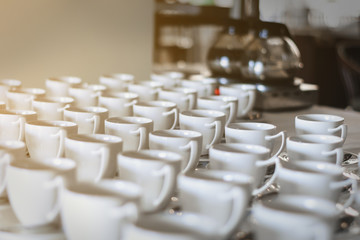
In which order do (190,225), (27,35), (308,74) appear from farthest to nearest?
(308,74), (27,35), (190,225)

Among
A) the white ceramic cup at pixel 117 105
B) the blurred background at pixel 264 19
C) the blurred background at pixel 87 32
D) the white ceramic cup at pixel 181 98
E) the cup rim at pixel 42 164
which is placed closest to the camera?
the cup rim at pixel 42 164

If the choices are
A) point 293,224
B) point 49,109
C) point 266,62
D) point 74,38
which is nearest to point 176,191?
point 293,224

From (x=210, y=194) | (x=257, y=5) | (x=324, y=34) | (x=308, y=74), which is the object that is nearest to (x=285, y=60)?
(x=257, y=5)

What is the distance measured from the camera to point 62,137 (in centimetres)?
92

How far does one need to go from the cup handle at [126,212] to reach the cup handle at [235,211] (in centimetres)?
12

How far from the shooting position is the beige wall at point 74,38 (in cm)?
188

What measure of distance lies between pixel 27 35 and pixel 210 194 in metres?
1.43

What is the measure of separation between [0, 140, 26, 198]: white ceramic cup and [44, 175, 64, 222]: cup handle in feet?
0.38

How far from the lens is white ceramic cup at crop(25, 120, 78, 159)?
3.03ft

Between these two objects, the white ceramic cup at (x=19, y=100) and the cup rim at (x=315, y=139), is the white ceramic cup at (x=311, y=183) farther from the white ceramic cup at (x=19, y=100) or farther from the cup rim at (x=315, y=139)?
the white ceramic cup at (x=19, y=100)

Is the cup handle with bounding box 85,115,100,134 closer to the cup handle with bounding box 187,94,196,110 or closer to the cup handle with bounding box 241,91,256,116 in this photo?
the cup handle with bounding box 187,94,196,110

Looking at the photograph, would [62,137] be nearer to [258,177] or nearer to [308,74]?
[258,177]

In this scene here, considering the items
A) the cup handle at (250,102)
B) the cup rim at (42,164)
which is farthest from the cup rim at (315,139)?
the cup handle at (250,102)

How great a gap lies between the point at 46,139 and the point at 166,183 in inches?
11.1
